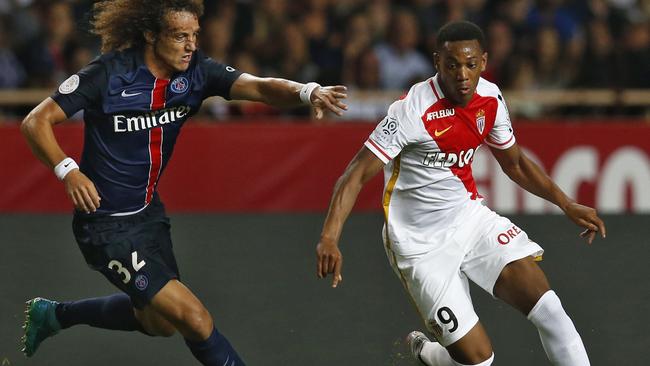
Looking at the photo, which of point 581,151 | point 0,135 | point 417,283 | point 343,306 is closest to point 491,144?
point 417,283

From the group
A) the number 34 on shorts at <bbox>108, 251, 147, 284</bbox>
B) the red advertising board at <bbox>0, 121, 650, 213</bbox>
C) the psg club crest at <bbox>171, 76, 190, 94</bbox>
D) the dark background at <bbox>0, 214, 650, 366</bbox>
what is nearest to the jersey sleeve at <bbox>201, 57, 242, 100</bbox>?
the psg club crest at <bbox>171, 76, 190, 94</bbox>

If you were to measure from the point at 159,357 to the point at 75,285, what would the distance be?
1.27 m

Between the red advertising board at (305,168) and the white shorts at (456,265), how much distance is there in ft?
15.9

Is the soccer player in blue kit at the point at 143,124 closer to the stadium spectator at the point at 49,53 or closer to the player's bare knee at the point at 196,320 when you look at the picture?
the player's bare knee at the point at 196,320

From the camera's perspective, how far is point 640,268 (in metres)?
6.69

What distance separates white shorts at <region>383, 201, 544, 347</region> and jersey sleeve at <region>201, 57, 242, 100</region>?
108 cm

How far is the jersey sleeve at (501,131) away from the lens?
5.48m

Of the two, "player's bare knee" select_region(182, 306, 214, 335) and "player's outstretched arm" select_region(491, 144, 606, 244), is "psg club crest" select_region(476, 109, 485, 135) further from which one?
"player's bare knee" select_region(182, 306, 214, 335)

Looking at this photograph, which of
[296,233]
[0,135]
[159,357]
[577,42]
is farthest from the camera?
[577,42]

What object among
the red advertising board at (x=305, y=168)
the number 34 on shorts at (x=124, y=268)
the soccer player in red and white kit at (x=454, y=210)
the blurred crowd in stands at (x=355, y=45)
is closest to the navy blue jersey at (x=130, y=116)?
the number 34 on shorts at (x=124, y=268)

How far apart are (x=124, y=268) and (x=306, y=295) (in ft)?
5.64

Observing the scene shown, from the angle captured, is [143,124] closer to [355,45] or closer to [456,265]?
[456,265]

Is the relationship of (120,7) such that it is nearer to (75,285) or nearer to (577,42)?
(75,285)

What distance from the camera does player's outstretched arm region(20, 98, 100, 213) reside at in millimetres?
4898
